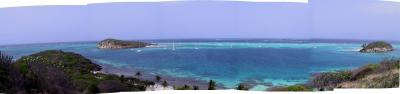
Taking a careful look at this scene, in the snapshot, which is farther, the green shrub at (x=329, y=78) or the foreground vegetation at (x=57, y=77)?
the green shrub at (x=329, y=78)

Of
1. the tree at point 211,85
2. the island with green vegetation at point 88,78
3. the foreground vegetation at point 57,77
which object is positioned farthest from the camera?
the tree at point 211,85

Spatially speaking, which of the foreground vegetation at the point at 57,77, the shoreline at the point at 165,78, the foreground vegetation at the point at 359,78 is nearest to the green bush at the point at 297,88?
the foreground vegetation at the point at 359,78

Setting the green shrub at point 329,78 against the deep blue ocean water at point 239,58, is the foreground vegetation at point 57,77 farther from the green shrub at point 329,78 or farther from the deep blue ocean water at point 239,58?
the green shrub at point 329,78

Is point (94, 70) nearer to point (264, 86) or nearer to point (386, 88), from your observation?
point (264, 86)

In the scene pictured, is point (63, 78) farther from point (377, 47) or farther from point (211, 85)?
point (377, 47)

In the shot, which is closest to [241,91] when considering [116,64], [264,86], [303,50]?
[264,86]
